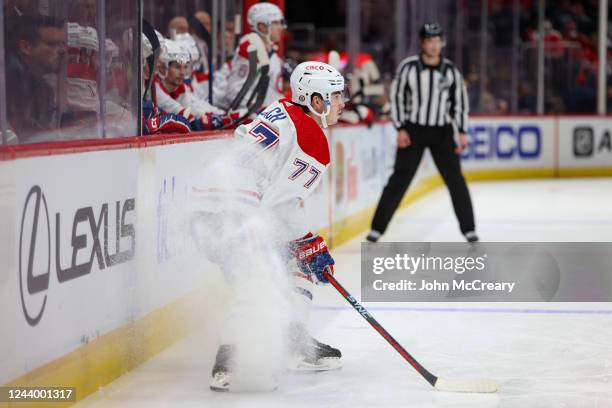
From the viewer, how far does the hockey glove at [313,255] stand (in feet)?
13.8

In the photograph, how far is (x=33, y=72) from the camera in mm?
3906

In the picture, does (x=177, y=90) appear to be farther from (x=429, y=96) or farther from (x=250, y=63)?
(x=429, y=96)

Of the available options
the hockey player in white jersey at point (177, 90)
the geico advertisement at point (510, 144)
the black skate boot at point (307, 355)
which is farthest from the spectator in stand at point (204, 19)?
the geico advertisement at point (510, 144)

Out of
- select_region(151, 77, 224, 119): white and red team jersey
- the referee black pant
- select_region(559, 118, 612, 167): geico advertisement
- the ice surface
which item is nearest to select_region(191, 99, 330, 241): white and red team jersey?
the ice surface

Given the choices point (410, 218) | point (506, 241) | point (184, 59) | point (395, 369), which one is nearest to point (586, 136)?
point (410, 218)

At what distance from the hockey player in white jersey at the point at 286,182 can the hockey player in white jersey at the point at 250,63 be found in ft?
8.21

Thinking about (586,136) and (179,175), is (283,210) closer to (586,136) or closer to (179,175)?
(179,175)

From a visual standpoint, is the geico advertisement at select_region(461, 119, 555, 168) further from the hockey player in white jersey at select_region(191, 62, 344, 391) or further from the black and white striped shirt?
the hockey player in white jersey at select_region(191, 62, 344, 391)

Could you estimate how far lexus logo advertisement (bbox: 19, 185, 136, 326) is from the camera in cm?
346

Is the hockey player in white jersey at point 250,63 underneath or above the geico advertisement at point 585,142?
above

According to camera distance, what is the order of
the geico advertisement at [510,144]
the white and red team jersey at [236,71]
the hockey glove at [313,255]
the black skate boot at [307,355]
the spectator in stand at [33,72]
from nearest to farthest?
1. the spectator in stand at [33,72]
2. the hockey glove at [313,255]
3. the black skate boot at [307,355]
4. the white and red team jersey at [236,71]
5. the geico advertisement at [510,144]

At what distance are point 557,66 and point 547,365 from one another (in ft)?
42.8

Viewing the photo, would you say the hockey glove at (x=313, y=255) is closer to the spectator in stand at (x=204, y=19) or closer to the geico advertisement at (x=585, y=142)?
the spectator in stand at (x=204, y=19)

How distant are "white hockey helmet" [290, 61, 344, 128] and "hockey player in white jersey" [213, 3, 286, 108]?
2.45m
